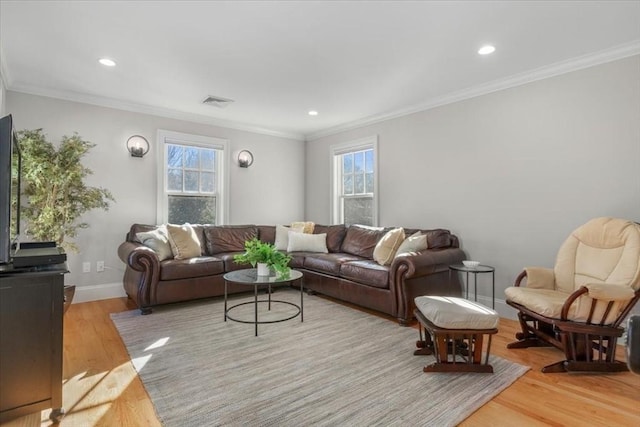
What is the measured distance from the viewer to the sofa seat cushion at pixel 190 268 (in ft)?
12.2

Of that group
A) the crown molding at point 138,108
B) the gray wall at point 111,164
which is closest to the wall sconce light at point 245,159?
the gray wall at point 111,164

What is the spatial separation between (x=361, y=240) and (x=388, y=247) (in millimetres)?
767

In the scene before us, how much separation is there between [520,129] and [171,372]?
3.76 m

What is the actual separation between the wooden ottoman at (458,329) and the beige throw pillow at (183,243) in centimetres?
285

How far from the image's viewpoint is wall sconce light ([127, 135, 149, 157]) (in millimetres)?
4395

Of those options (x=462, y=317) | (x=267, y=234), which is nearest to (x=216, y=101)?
(x=267, y=234)

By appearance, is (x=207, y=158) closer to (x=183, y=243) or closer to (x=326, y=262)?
(x=183, y=243)

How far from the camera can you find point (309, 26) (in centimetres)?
252

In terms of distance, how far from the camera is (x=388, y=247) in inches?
151

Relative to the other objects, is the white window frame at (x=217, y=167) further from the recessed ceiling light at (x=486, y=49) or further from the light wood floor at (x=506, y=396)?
the recessed ceiling light at (x=486, y=49)

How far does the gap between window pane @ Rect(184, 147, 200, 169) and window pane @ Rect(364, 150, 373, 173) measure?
252 cm

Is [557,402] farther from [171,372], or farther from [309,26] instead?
[309,26]

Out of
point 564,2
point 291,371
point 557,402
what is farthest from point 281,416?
point 564,2

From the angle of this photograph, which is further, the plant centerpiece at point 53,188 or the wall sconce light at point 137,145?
the wall sconce light at point 137,145
